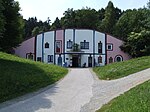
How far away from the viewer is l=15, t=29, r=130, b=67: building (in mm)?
60812

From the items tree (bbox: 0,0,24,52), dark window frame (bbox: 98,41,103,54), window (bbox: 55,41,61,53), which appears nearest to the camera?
tree (bbox: 0,0,24,52)

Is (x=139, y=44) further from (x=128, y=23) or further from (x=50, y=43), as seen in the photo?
(x=128, y=23)

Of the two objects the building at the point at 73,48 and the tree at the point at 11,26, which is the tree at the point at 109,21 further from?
the tree at the point at 11,26

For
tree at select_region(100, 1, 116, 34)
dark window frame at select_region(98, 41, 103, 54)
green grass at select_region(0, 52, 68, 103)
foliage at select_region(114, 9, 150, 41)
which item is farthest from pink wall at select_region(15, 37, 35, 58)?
green grass at select_region(0, 52, 68, 103)

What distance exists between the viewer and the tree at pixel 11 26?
29672mm

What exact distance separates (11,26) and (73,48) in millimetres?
31520

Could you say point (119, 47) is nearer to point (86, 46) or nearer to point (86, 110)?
point (86, 46)

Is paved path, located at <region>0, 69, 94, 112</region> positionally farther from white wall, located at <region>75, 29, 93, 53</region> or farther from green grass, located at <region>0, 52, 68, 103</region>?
white wall, located at <region>75, 29, 93, 53</region>

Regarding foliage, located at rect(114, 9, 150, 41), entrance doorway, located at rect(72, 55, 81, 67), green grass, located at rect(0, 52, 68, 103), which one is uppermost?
foliage, located at rect(114, 9, 150, 41)

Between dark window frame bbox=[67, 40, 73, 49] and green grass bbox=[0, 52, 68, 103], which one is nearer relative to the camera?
green grass bbox=[0, 52, 68, 103]

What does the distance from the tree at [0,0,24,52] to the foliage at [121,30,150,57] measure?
98.3ft

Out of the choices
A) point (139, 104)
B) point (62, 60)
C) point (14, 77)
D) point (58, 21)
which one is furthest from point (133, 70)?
point (58, 21)

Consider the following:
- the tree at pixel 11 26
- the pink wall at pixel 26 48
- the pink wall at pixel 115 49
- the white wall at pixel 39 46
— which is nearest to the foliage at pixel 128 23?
the pink wall at pixel 115 49

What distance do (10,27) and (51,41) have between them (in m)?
31.2
